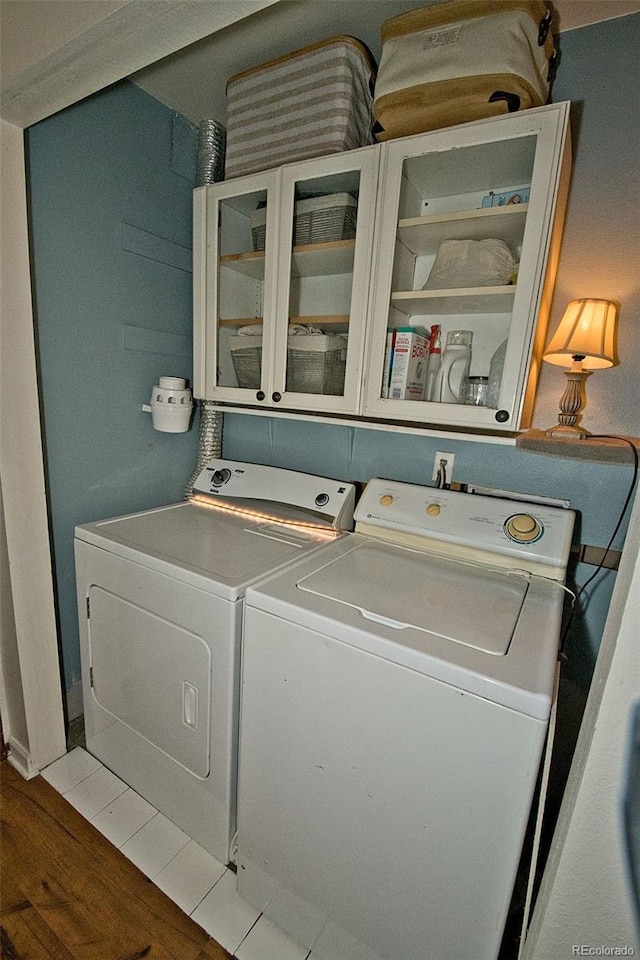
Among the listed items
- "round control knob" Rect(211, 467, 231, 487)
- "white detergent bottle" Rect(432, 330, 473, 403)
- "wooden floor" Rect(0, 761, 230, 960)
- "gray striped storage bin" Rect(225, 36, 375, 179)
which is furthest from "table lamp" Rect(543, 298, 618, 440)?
"wooden floor" Rect(0, 761, 230, 960)

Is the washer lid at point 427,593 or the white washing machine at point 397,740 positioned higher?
the washer lid at point 427,593

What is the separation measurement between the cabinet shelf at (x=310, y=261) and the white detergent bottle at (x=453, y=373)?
473 millimetres

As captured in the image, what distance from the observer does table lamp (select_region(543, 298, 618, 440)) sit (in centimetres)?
116

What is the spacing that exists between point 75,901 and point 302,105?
248 cm

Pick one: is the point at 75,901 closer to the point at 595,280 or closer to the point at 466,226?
the point at 466,226

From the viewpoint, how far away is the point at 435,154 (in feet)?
3.99

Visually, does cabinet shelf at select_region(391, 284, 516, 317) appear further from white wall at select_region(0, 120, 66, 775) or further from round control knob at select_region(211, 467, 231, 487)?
white wall at select_region(0, 120, 66, 775)

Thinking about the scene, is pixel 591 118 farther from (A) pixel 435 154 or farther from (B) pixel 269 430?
(B) pixel 269 430

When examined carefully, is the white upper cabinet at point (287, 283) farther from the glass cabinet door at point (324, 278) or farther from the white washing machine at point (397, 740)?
the white washing machine at point (397, 740)

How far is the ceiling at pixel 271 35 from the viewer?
122 cm

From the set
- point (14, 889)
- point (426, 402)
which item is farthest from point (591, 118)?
point (14, 889)

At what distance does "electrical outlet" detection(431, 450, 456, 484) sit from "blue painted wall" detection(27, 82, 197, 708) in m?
1.18

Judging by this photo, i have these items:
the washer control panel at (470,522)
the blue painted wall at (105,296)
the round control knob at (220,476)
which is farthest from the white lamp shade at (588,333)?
the blue painted wall at (105,296)

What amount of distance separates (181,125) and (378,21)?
2.79 feet
